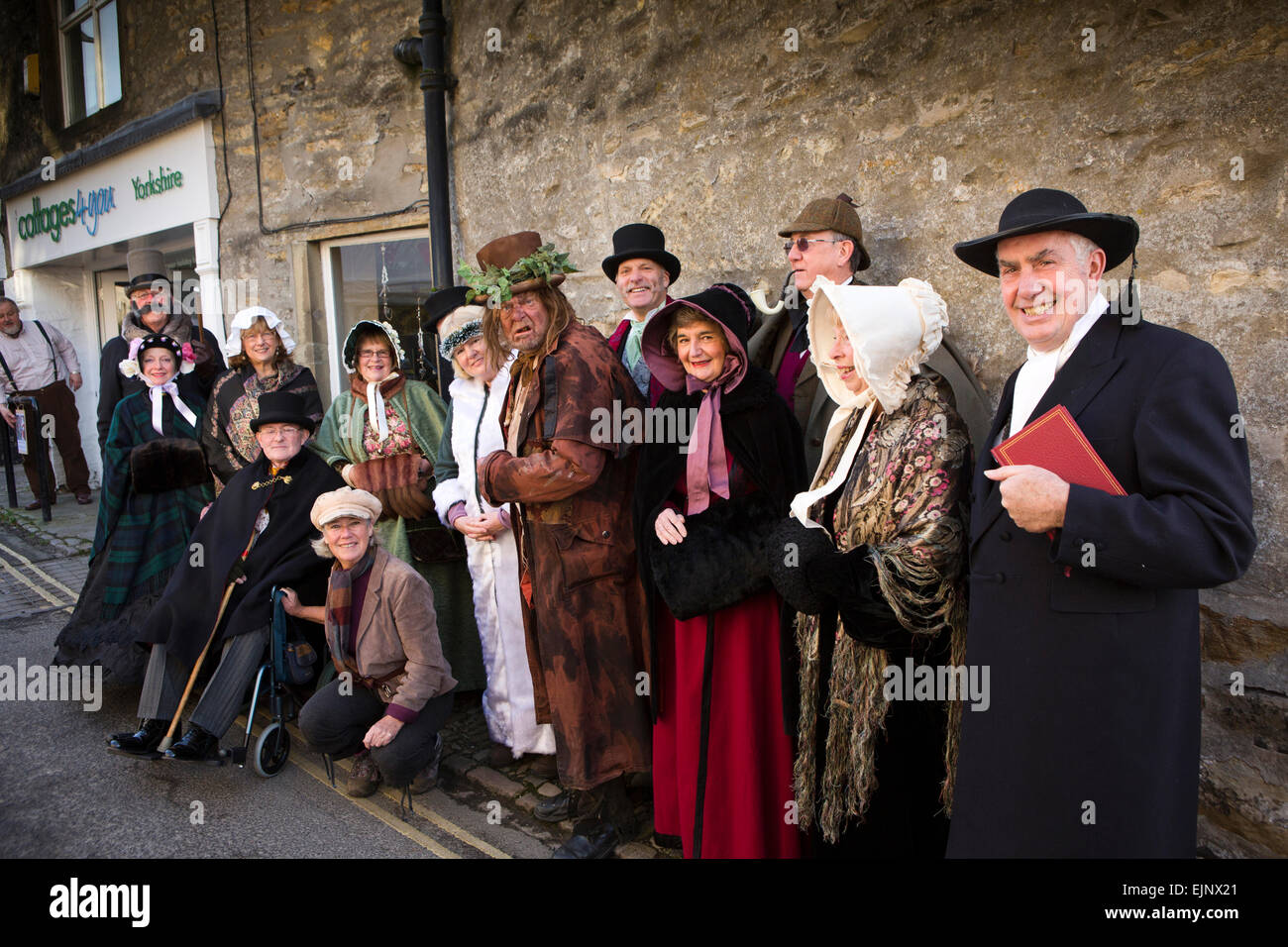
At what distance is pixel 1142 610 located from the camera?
6.26 feet

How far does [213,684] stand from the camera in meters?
3.92

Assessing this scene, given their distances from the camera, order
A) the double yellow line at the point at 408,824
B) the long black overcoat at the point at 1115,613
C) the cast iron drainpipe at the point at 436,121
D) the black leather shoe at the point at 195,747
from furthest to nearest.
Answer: the cast iron drainpipe at the point at 436,121, the black leather shoe at the point at 195,747, the double yellow line at the point at 408,824, the long black overcoat at the point at 1115,613

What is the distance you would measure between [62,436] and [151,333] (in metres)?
4.93

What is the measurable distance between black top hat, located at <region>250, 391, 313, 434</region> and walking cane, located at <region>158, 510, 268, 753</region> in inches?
17.7

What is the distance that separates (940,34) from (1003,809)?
2.95 metres

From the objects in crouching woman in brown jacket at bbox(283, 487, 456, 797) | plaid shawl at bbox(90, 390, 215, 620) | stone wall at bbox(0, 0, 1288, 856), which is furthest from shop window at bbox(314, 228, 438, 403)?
crouching woman in brown jacket at bbox(283, 487, 456, 797)

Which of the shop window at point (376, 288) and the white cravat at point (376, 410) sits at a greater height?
the shop window at point (376, 288)

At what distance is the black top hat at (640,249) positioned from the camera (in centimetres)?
379

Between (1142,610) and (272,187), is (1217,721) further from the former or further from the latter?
(272,187)

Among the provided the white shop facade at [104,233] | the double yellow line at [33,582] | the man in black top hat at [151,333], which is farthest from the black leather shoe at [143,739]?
the white shop facade at [104,233]

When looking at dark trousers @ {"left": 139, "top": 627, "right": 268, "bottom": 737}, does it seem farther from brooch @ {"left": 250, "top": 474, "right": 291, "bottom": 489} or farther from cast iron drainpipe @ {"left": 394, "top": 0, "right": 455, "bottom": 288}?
cast iron drainpipe @ {"left": 394, "top": 0, "right": 455, "bottom": 288}

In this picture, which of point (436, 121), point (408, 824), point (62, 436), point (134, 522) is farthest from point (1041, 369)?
point (62, 436)

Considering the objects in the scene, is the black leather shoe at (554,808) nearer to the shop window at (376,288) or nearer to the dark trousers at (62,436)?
the shop window at (376,288)

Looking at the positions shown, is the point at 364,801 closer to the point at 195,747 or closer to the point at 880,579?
the point at 195,747
